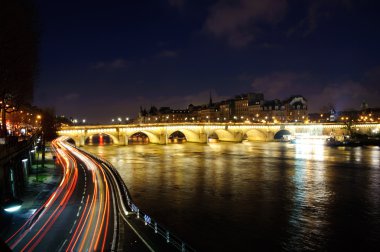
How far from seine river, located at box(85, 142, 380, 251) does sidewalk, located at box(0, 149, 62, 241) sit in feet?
26.5

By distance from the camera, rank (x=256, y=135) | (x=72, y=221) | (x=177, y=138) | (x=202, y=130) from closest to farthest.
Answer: (x=72, y=221) < (x=202, y=130) < (x=256, y=135) < (x=177, y=138)

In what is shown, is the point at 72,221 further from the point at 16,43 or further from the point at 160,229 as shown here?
the point at 16,43

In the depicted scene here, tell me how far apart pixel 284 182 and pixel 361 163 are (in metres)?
25.3

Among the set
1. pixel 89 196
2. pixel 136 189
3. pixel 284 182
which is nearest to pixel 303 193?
pixel 284 182

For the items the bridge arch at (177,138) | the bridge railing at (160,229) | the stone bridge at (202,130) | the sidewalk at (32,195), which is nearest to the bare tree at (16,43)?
the sidewalk at (32,195)

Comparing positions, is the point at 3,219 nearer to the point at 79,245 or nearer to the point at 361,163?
the point at 79,245

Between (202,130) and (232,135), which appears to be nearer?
(202,130)

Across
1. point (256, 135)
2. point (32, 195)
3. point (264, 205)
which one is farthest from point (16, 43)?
point (256, 135)

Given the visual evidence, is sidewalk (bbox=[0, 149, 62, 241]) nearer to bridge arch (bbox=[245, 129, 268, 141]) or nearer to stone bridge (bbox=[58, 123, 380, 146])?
stone bridge (bbox=[58, 123, 380, 146])

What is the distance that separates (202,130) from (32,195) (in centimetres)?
9210

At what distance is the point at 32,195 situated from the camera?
3123 centimetres

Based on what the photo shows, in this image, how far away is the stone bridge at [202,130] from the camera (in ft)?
335

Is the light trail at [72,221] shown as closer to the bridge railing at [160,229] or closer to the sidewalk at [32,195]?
the sidewalk at [32,195]

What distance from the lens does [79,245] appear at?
58.9ft
